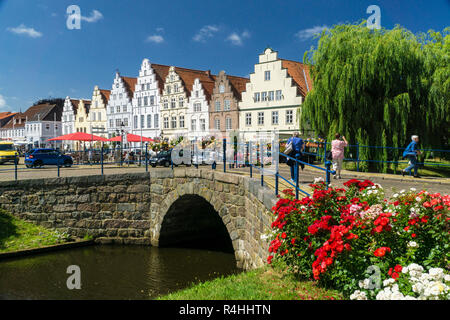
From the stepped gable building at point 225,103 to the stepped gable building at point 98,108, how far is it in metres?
21.4

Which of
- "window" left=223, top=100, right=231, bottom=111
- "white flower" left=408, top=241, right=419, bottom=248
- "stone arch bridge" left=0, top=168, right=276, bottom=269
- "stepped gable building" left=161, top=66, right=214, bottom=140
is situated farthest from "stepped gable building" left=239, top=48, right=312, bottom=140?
"white flower" left=408, top=241, right=419, bottom=248

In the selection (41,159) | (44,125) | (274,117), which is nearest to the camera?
(41,159)

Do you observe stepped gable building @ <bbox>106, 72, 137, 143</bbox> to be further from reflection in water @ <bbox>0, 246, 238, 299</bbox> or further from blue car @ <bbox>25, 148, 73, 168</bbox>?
reflection in water @ <bbox>0, 246, 238, 299</bbox>

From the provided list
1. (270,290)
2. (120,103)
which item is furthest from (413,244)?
(120,103)

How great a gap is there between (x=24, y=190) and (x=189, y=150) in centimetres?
715

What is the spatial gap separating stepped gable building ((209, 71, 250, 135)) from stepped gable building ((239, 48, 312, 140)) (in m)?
1.08

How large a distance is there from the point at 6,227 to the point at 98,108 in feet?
147

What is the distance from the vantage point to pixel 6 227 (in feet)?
47.0

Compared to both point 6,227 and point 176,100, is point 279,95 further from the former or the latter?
point 6,227

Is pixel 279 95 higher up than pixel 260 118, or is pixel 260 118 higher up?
pixel 279 95

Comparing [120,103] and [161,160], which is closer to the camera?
[161,160]

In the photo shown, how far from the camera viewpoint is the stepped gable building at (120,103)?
169 feet

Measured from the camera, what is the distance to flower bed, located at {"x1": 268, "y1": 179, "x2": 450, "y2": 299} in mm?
3502

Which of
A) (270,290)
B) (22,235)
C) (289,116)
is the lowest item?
(22,235)
